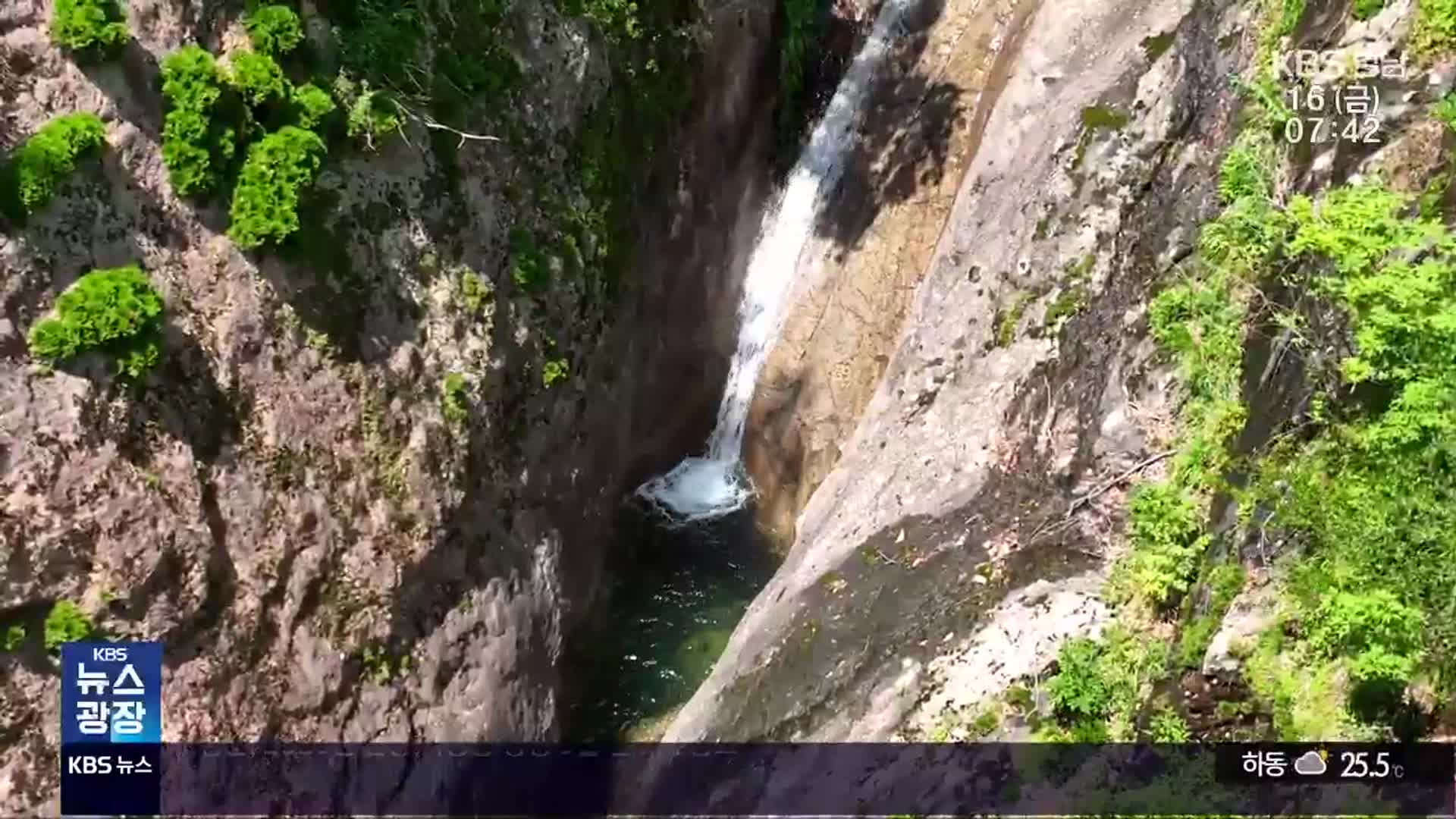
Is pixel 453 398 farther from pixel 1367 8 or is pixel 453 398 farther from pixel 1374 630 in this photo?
pixel 1367 8

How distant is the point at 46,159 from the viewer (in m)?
7.68

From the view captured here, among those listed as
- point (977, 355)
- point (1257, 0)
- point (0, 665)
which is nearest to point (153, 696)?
point (0, 665)

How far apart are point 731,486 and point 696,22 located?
6.91 metres

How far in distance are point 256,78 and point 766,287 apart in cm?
842

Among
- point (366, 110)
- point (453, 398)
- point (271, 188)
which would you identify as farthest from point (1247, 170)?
point (271, 188)

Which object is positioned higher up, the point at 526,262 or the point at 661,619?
the point at 526,262

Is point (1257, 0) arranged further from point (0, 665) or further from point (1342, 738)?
point (0, 665)

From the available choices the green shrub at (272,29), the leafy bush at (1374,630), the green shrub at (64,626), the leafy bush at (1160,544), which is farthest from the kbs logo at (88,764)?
the leafy bush at (1374,630)

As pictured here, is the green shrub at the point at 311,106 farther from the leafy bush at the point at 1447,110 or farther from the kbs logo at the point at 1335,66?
the leafy bush at the point at 1447,110

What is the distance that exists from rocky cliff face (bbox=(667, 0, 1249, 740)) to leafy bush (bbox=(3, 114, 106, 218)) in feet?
25.0

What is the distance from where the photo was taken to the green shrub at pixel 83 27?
791 cm

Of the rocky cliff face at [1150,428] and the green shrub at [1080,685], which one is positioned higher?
the rocky cliff face at [1150,428]

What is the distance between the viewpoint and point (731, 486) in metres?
15.4

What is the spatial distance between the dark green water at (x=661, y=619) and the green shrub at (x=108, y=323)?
6892 millimetres
